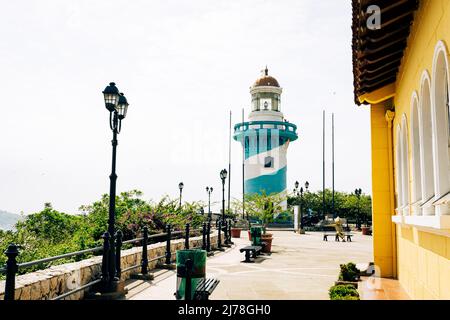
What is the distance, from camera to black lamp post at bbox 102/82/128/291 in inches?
356

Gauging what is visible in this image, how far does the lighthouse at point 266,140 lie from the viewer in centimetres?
4847

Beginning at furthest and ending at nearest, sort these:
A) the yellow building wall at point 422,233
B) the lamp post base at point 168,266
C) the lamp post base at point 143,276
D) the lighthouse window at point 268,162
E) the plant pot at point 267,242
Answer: the lighthouse window at point 268,162 < the plant pot at point 267,242 < the lamp post base at point 168,266 < the lamp post base at point 143,276 < the yellow building wall at point 422,233

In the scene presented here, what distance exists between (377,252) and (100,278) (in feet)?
21.7

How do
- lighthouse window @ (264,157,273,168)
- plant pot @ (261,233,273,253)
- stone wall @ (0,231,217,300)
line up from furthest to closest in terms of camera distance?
lighthouse window @ (264,157,273,168), plant pot @ (261,233,273,253), stone wall @ (0,231,217,300)

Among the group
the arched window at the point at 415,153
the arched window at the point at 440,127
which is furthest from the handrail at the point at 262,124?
the arched window at the point at 440,127

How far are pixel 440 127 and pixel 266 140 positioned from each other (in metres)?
43.8

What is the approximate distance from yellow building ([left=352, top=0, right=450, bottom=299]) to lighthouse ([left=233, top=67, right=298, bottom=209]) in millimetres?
37329

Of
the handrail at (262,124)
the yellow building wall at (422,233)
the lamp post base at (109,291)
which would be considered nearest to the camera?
the yellow building wall at (422,233)

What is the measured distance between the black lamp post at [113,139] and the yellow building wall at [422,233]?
577 cm

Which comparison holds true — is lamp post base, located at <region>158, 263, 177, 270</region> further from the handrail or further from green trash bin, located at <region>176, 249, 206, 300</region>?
the handrail

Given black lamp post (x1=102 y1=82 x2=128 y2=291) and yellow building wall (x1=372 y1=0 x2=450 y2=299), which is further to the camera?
black lamp post (x1=102 y1=82 x2=128 y2=291)

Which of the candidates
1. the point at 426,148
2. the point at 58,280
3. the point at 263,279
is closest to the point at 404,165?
the point at 426,148

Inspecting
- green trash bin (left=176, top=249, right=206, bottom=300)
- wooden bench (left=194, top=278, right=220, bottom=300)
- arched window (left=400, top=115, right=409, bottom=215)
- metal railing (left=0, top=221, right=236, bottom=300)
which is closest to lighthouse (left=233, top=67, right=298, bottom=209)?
metal railing (left=0, top=221, right=236, bottom=300)

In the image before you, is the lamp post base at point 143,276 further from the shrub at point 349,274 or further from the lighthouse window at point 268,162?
the lighthouse window at point 268,162
